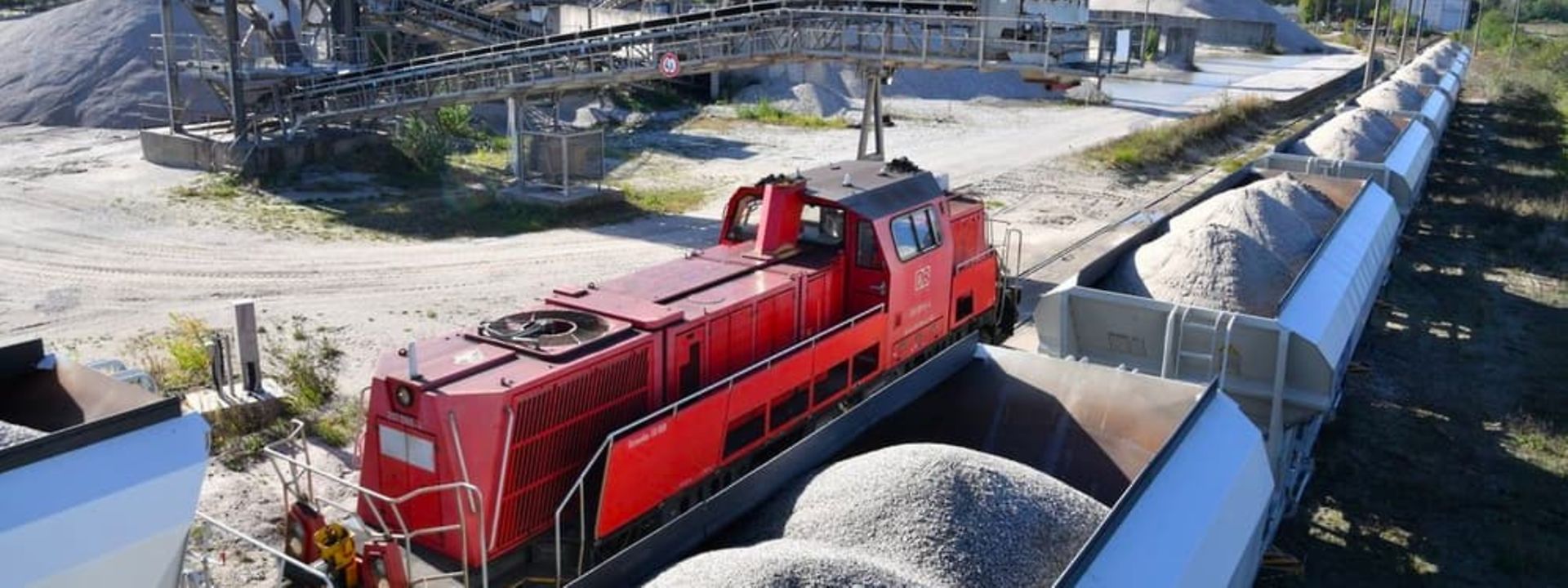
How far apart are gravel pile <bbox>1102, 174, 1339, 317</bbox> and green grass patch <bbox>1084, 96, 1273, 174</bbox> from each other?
1870cm

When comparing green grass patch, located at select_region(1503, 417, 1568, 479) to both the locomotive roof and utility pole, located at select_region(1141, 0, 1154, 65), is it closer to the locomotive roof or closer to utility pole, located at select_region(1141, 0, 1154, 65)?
the locomotive roof

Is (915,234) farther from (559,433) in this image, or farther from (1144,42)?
(1144,42)

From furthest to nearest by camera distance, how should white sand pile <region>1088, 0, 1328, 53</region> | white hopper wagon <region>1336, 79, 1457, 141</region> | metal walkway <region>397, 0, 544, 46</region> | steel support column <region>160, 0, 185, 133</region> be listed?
white sand pile <region>1088, 0, 1328, 53</region>, metal walkway <region>397, 0, 544, 46</region>, white hopper wagon <region>1336, 79, 1457, 141</region>, steel support column <region>160, 0, 185, 133</region>

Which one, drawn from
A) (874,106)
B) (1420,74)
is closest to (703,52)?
(874,106)

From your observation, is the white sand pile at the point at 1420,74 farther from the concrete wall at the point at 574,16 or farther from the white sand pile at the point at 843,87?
the concrete wall at the point at 574,16

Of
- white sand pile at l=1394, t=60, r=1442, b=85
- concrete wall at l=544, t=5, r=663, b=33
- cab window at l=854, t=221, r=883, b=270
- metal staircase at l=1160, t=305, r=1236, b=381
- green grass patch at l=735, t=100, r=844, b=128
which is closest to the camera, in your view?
metal staircase at l=1160, t=305, r=1236, b=381

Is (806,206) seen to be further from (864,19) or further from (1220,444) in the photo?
(864,19)

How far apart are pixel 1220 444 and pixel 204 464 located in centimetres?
644

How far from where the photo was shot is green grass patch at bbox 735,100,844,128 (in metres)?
41.0

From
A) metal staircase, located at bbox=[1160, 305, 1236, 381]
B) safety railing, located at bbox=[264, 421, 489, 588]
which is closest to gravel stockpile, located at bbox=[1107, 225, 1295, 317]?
metal staircase, located at bbox=[1160, 305, 1236, 381]

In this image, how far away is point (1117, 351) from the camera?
1189 cm

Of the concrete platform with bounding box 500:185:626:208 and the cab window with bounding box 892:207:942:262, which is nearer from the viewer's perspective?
the cab window with bounding box 892:207:942:262

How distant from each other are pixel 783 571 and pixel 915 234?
7020 millimetres

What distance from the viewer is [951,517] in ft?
23.1
